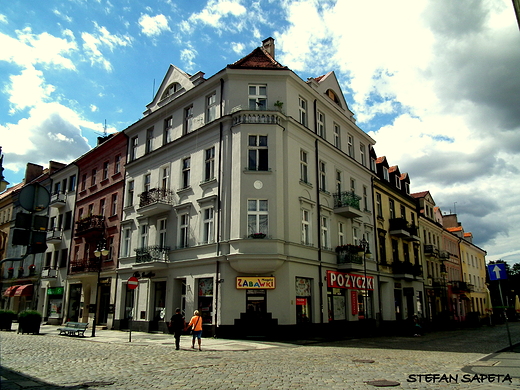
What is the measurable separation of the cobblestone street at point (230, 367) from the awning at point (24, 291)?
25.0 meters

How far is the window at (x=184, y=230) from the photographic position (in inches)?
984

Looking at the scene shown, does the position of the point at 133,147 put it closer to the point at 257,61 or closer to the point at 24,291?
the point at 257,61

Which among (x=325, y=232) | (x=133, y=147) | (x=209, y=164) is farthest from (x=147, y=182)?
(x=325, y=232)

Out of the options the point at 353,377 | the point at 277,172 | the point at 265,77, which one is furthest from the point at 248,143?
the point at 353,377

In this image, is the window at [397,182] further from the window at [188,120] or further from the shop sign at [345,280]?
the window at [188,120]

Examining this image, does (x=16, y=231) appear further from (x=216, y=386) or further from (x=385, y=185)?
(x=385, y=185)

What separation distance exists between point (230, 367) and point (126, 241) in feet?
67.6

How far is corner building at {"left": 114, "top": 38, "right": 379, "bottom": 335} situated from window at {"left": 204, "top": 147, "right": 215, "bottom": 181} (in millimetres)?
72

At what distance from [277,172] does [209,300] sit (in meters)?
8.05

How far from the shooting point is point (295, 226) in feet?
76.2

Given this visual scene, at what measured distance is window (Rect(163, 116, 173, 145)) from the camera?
28703 mm

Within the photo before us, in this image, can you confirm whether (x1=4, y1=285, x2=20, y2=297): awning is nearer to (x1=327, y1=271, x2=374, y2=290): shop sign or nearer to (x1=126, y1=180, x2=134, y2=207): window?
(x1=126, y1=180, x2=134, y2=207): window

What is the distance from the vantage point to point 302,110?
2641 cm

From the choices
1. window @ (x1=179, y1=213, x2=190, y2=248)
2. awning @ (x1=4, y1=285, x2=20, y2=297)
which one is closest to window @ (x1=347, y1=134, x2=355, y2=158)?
window @ (x1=179, y1=213, x2=190, y2=248)
